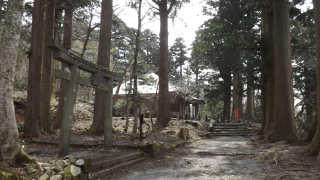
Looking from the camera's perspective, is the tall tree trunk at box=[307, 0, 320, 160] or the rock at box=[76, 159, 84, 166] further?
the tall tree trunk at box=[307, 0, 320, 160]

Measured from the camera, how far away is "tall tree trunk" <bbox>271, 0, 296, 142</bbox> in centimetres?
1034

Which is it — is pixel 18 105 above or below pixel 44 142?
above

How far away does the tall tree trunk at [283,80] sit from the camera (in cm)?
1034

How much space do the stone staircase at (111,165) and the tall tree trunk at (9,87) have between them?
1.53m

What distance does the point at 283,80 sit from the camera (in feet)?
34.7

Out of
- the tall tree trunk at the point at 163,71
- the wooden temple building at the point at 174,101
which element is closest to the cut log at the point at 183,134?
the tall tree trunk at the point at 163,71

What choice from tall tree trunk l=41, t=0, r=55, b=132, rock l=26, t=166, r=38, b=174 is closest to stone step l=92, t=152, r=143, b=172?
rock l=26, t=166, r=38, b=174

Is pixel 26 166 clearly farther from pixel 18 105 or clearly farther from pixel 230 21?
pixel 230 21

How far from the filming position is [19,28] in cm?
453

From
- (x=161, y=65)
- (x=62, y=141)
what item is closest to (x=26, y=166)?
(x=62, y=141)

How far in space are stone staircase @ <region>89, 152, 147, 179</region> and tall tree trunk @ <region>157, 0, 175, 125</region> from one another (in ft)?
27.1

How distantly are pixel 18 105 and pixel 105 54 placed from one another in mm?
8238

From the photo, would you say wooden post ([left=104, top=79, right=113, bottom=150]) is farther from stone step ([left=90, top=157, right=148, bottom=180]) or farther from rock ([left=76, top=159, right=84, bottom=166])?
rock ([left=76, top=159, right=84, bottom=166])

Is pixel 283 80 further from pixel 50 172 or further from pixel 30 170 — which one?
pixel 30 170
